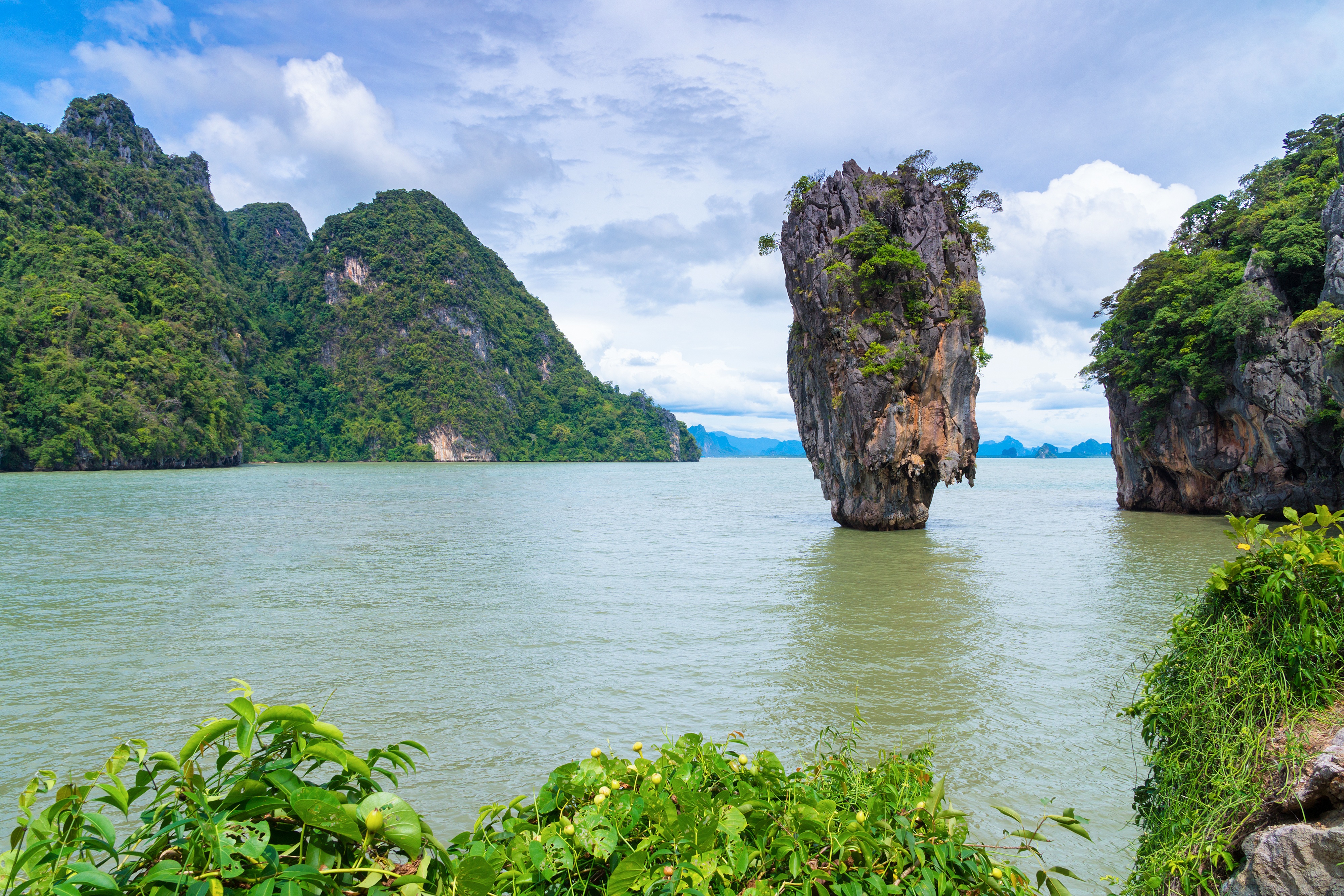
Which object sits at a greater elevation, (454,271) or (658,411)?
(454,271)

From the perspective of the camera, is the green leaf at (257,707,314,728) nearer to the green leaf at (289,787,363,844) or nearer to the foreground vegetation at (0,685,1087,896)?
the foreground vegetation at (0,685,1087,896)

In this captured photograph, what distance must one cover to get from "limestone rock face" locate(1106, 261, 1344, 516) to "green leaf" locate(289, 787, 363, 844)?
23.5 meters

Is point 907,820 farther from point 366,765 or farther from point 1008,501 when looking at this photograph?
point 1008,501

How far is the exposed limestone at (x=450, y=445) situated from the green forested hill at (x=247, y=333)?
35 centimetres

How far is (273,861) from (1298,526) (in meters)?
3.59

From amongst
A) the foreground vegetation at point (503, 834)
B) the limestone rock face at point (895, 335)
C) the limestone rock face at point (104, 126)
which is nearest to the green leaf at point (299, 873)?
the foreground vegetation at point (503, 834)

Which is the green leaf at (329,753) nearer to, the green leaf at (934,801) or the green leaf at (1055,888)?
the green leaf at (934,801)

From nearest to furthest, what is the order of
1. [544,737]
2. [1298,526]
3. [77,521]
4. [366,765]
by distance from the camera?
1. [366,765]
2. [1298,526]
3. [544,737]
4. [77,521]

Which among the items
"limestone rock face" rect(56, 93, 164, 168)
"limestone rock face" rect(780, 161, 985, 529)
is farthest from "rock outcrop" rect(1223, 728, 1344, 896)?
"limestone rock face" rect(56, 93, 164, 168)

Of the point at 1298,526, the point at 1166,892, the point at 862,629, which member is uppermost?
the point at 1298,526

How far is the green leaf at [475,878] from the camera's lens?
1.68 meters

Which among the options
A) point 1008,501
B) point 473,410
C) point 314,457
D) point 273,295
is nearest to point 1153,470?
point 1008,501

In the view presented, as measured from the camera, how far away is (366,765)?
5.62ft

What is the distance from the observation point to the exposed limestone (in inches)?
4139
